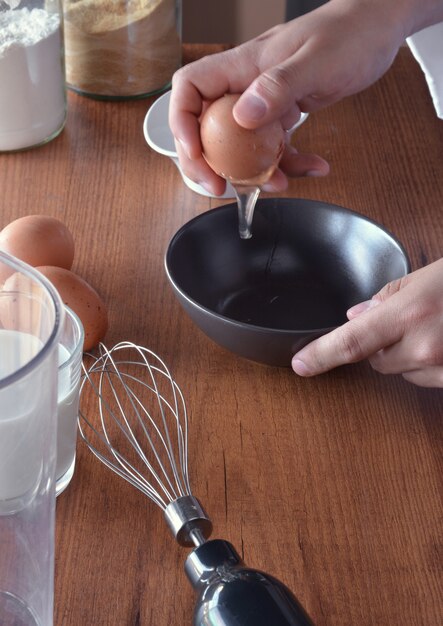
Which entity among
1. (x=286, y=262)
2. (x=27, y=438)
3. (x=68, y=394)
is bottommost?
(x=286, y=262)

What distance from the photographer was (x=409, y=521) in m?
0.68

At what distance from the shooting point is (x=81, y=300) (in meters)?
0.79

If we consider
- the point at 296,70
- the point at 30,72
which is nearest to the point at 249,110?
the point at 296,70

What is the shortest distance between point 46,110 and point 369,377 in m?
0.56

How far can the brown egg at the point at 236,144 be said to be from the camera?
0.84 meters

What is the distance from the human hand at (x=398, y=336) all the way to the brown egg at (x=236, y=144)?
19 cm

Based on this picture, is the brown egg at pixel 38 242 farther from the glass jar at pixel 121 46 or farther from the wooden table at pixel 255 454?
the glass jar at pixel 121 46

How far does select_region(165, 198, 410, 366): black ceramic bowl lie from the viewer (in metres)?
0.88

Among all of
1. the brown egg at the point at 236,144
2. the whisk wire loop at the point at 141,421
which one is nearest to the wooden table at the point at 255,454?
the whisk wire loop at the point at 141,421

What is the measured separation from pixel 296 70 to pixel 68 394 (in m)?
0.47

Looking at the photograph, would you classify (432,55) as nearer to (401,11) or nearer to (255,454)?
(401,11)

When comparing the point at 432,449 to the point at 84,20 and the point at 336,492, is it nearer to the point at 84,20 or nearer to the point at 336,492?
the point at 336,492

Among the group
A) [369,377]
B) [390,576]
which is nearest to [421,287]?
[369,377]

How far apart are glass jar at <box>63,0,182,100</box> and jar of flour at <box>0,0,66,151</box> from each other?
78 mm
